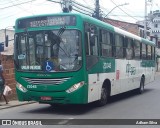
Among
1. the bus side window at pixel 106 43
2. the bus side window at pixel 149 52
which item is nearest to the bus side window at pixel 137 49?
the bus side window at pixel 149 52

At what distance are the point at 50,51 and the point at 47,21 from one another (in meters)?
1.06

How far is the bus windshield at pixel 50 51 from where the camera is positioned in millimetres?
11391

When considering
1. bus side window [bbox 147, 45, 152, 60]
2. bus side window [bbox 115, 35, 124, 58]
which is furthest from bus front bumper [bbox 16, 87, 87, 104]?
bus side window [bbox 147, 45, 152, 60]

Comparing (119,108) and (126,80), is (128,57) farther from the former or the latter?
(119,108)

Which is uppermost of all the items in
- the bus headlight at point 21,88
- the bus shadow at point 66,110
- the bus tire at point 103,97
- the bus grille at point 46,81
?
the bus grille at point 46,81

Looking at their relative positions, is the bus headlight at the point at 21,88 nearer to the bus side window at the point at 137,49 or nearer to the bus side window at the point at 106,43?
the bus side window at the point at 106,43

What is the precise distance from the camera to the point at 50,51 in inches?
456

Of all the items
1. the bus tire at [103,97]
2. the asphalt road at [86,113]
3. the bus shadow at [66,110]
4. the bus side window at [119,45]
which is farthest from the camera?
the bus side window at [119,45]

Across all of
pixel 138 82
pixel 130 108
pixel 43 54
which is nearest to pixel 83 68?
pixel 43 54

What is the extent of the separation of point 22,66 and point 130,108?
426 centimetres

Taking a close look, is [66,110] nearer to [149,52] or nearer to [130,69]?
[130,69]

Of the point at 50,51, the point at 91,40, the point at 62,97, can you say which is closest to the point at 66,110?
the point at 62,97

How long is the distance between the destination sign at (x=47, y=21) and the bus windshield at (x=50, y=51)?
0.85 ft

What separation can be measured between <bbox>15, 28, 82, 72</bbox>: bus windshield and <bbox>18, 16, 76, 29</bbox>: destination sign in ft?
0.85
